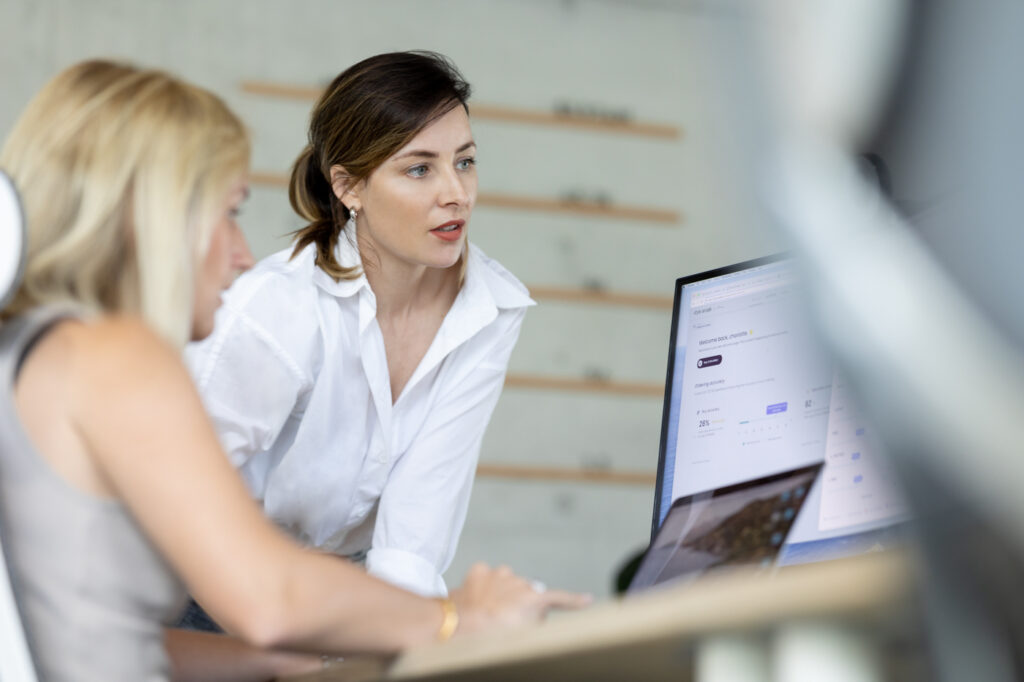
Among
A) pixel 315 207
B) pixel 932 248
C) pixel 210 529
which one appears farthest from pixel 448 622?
pixel 315 207

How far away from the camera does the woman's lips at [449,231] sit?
2.00 m

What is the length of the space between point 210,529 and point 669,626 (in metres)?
0.36

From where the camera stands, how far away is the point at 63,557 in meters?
0.95

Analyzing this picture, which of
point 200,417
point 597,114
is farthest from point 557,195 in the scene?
point 200,417

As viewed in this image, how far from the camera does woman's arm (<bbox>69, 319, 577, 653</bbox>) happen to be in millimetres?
848

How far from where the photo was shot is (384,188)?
6.52 ft

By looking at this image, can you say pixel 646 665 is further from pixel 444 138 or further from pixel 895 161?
pixel 444 138

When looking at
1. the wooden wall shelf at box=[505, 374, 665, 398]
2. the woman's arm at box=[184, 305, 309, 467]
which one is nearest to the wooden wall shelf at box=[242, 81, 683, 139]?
the wooden wall shelf at box=[505, 374, 665, 398]

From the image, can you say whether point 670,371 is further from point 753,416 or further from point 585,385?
point 585,385

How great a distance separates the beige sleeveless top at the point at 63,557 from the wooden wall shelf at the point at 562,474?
346 cm

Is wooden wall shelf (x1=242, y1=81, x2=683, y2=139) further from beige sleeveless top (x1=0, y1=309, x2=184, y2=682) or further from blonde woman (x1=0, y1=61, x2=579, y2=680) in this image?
beige sleeveless top (x1=0, y1=309, x2=184, y2=682)

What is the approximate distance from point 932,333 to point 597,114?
4.53 meters

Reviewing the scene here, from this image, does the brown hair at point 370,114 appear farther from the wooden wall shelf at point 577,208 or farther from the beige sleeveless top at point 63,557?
the wooden wall shelf at point 577,208

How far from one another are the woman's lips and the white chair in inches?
45.0
